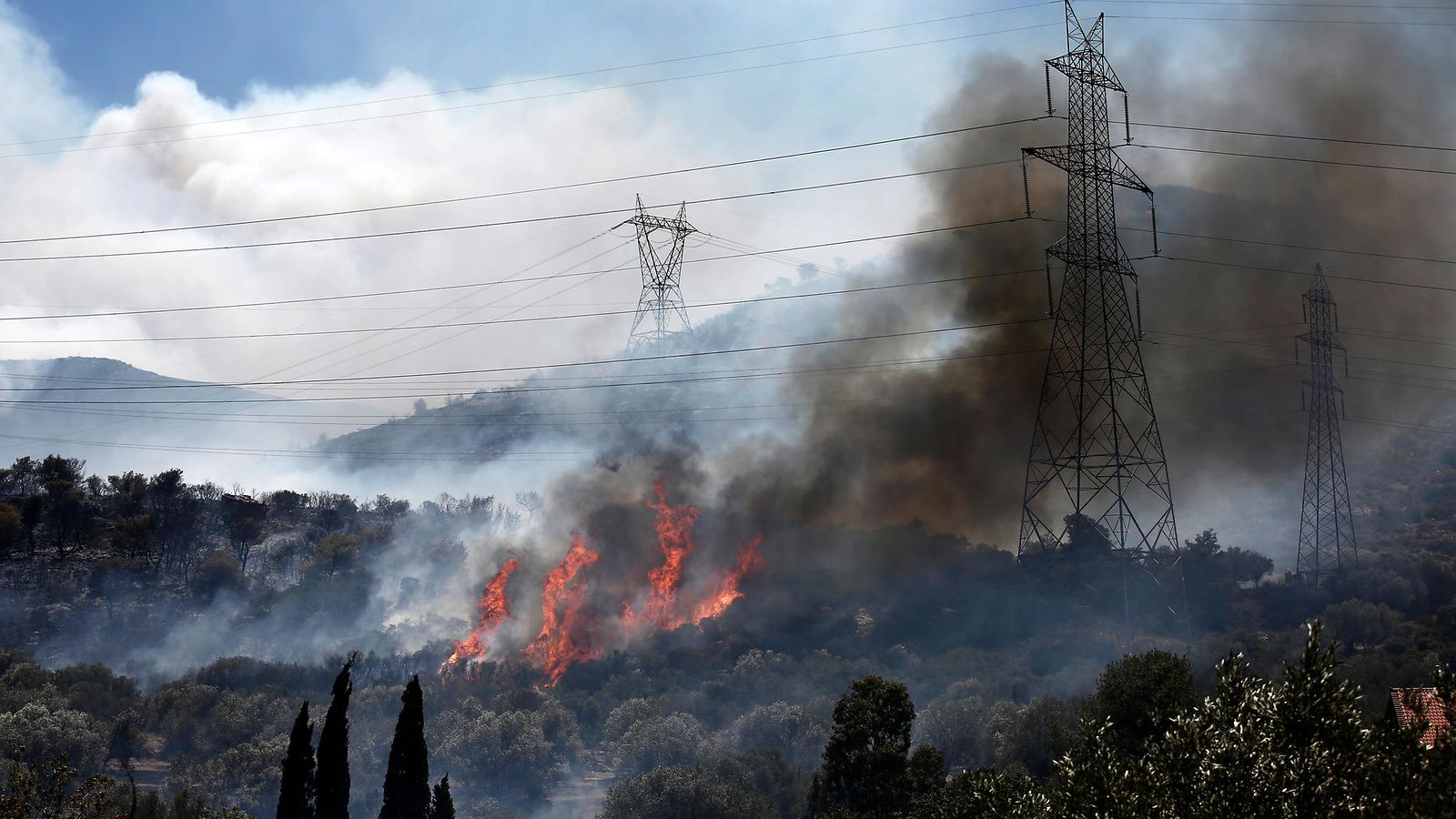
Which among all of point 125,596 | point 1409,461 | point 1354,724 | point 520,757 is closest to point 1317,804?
point 1354,724

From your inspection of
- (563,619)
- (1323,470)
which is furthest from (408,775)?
(1323,470)

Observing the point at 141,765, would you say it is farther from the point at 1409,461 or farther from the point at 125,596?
the point at 1409,461

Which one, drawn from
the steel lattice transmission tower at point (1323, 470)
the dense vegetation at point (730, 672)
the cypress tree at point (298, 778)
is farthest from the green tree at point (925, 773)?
the steel lattice transmission tower at point (1323, 470)

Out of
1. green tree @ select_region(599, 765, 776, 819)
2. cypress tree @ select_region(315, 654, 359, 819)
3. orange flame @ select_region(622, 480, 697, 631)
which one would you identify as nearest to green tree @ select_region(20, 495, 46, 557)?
orange flame @ select_region(622, 480, 697, 631)

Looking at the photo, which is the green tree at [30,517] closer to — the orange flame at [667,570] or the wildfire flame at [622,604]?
the wildfire flame at [622,604]

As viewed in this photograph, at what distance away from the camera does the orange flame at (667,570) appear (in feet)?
315

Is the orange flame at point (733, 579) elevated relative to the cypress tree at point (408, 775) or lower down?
elevated

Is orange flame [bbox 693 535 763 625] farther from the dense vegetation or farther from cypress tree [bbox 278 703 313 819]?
cypress tree [bbox 278 703 313 819]

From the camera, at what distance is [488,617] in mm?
96938

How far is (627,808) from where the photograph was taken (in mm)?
59000

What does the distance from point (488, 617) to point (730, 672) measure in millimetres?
24257

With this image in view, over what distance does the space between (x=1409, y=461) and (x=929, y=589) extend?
66.7m

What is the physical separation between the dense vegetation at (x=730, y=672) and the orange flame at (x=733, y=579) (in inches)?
67.8

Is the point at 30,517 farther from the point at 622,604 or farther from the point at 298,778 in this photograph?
the point at 298,778
